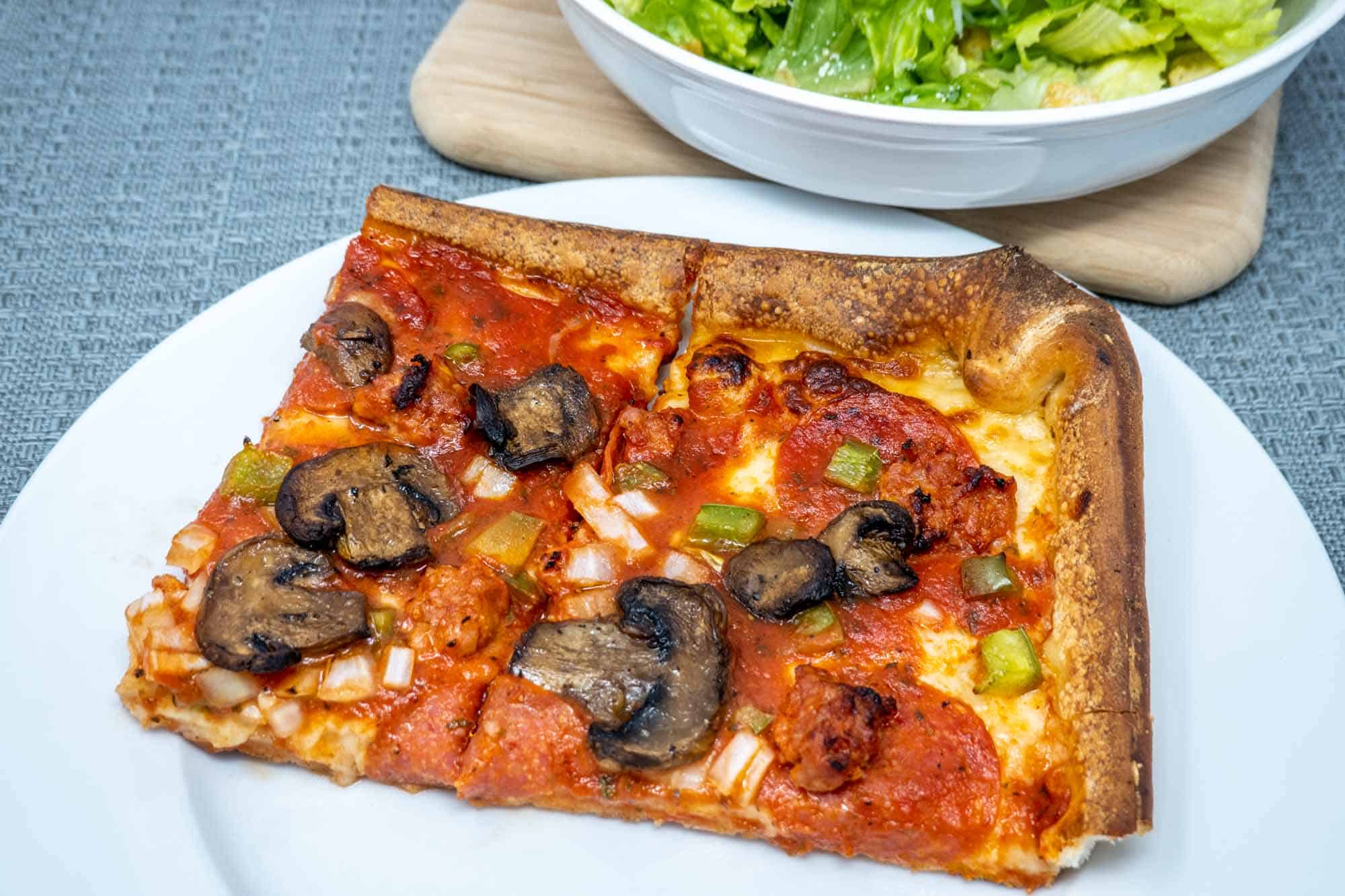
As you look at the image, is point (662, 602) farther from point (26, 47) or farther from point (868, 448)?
point (26, 47)

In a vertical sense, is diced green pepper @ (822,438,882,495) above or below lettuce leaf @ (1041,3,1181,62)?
below

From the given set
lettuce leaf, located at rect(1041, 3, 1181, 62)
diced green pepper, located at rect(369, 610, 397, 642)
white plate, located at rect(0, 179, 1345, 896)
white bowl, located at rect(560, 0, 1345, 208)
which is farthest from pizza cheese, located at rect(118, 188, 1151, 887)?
lettuce leaf, located at rect(1041, 3, 1181, 62)

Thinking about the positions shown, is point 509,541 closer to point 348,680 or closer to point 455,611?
point 455,611

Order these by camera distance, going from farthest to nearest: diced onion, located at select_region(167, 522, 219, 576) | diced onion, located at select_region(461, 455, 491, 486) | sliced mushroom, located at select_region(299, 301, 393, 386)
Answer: sliced mushroom, located at select_region(299, 301, 393, 386) → diced onion, located at select_region(461, 455, 491, 486) → diced onion, located at select_region(167, 522, 219, 576)

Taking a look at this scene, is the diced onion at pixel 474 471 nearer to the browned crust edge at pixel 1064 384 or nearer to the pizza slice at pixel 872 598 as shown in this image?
the pizza slice at pixel 872 598

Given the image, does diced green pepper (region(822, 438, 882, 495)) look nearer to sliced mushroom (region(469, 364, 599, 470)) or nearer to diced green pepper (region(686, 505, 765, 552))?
diced green pepper (region(686, 505, 765, 552))

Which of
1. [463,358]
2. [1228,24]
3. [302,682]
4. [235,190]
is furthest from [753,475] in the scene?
[235,190]
